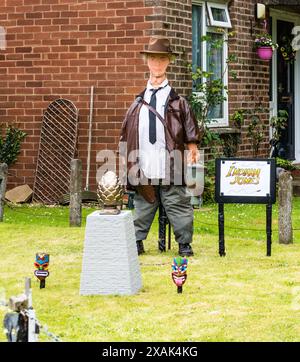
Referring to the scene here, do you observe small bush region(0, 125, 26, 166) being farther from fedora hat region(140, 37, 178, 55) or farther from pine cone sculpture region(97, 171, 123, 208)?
pine cone sculpture region(97, 171, 123, 208)

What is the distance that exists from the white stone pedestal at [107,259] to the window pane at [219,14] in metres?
10.00

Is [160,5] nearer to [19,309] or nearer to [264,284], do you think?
[264,284]

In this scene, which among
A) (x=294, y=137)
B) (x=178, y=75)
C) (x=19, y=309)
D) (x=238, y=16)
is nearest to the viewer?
(x=19, y=309)

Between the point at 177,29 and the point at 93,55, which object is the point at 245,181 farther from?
the point at 93,55

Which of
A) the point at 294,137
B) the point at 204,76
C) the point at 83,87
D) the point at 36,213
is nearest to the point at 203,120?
the point at 204,76

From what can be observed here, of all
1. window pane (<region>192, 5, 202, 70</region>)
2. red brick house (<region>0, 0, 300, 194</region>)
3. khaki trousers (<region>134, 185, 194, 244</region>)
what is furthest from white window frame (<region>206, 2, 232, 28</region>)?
khaki trousers (<region>134, 185, 194, 244</region>)

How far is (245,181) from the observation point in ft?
39.0

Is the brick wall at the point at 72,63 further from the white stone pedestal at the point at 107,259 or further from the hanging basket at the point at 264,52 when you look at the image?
the white stone pedestal at the point at 107,259

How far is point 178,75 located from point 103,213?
8159mm

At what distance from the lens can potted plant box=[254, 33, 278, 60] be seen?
20.0 m

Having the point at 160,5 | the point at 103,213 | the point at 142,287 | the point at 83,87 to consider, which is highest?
the point at 160,5

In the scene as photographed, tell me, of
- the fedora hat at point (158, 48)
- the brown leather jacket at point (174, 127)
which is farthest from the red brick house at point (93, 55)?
the brown leather jacket at point (174, 127)

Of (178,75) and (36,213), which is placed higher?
(178,75)

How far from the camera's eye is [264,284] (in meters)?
10.1
